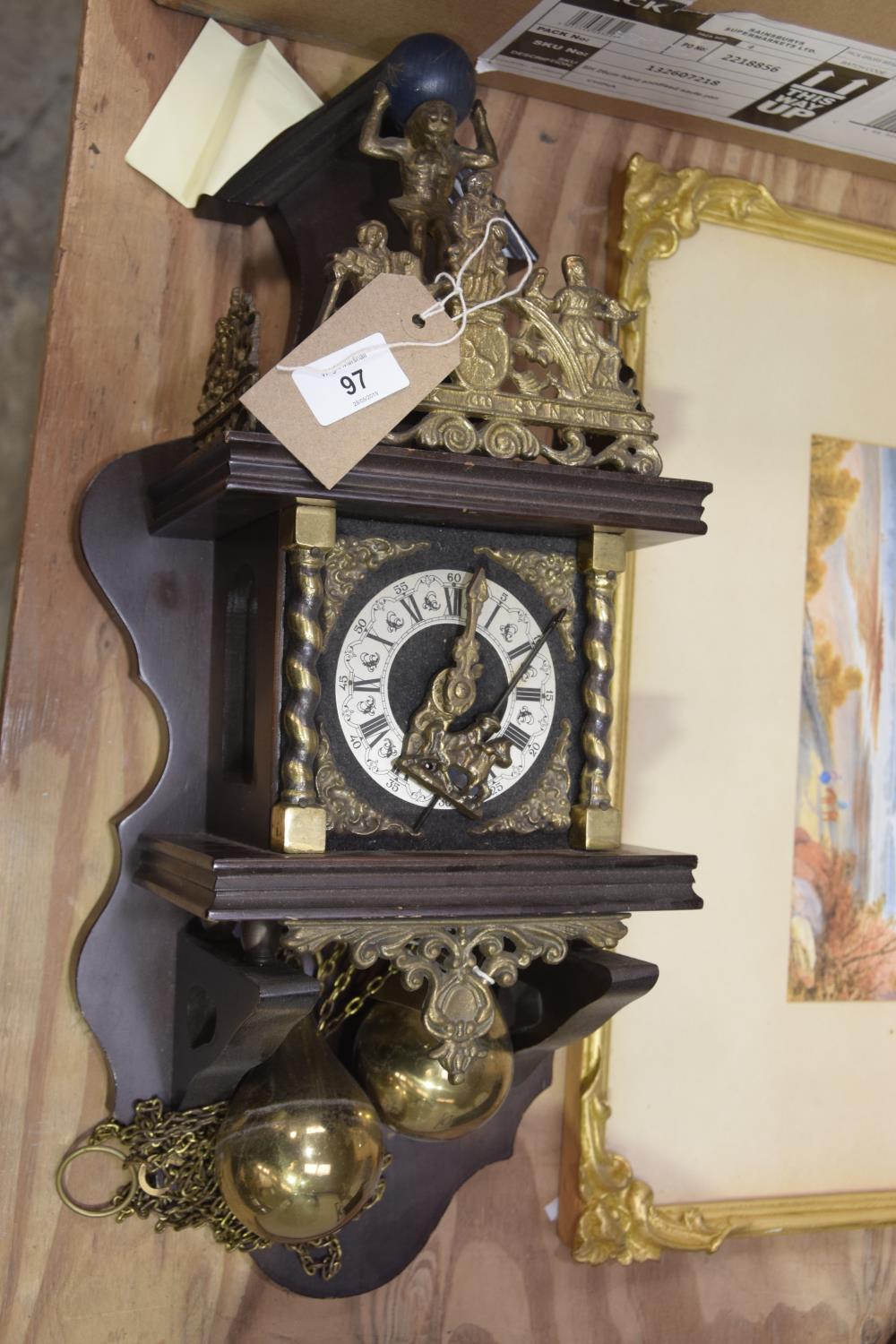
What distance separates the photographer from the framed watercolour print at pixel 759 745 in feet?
4.04

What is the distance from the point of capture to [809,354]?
51.3 inches

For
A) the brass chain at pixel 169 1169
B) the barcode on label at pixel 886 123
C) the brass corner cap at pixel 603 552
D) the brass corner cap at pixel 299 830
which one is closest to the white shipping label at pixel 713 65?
the barcode on label at pixel 886 123

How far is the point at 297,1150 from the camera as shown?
0.95 metres

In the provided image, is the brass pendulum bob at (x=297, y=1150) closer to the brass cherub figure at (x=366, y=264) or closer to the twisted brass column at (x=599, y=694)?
the twisted brass column at (x=599, y=694)

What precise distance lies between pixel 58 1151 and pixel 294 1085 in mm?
228

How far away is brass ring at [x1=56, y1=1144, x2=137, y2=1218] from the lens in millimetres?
1058

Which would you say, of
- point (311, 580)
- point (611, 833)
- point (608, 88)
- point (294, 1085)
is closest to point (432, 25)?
point (608, 88)

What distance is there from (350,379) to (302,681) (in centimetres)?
19

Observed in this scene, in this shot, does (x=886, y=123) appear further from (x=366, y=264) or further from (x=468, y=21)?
(x=366, y=264)

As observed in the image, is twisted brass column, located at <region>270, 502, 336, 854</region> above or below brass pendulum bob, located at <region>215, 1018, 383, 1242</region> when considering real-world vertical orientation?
above

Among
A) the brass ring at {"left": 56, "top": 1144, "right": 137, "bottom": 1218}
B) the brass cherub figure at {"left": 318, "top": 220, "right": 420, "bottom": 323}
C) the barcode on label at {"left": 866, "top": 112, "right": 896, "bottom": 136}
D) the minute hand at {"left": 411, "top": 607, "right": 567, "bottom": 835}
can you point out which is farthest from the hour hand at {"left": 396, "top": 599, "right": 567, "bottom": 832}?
the barcode on label at {"left": 866, "top": 112, "right": 896, "bottom": 136}

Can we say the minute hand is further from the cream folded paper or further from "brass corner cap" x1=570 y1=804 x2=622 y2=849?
the cream folded paper

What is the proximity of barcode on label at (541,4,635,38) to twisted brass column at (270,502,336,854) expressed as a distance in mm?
473

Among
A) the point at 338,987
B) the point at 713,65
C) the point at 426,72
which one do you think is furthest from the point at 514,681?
the point at 713,65
